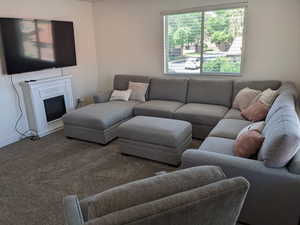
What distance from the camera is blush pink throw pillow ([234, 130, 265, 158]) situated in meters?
1.95

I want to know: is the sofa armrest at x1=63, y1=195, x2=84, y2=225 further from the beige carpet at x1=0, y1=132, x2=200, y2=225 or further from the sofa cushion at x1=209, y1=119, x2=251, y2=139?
the sofa cushion at x1=209, y1=119, x2=251, y2=139

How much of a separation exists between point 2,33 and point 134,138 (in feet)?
8.12

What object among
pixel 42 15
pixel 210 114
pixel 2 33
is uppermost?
pixel 42 15

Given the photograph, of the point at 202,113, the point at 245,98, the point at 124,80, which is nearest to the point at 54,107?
the point at 124,80

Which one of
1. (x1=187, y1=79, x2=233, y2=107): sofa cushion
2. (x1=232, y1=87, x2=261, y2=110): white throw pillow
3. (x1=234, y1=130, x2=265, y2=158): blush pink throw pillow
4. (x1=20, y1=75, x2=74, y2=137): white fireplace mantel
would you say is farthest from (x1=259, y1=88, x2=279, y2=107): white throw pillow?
(x1=20, y1=75, x2=74, y2=137): white fireplace mantel

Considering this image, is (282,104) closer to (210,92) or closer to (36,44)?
(210,92)

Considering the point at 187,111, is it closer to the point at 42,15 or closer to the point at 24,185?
the point at 24,185

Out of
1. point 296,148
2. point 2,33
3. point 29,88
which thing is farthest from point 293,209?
point 2,33

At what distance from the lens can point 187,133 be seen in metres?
3.08

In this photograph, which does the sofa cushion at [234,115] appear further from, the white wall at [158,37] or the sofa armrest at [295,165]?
the sofa armrest at [295,165]

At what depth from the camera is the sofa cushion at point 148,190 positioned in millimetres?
1004

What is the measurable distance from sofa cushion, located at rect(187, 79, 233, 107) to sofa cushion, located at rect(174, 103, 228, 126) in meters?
0.16

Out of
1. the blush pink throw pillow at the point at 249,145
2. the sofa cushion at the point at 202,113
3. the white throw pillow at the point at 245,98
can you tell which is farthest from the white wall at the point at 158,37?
the blush pink throw pillow at the point at 249,145

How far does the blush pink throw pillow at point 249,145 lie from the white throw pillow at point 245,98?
153 centimetres
